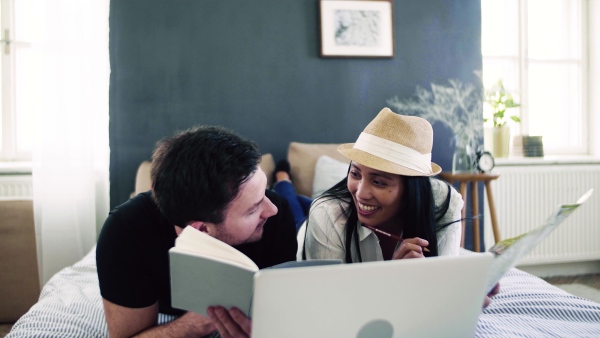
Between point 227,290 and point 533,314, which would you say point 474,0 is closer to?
point 533,314

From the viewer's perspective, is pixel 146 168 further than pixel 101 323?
Yes

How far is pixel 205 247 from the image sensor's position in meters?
0.70

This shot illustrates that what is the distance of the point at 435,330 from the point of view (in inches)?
30.6

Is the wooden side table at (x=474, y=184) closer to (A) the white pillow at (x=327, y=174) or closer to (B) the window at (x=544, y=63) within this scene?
(A) the white pillow at (x=327, y=174)

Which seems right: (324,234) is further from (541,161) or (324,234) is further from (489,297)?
(541,161)

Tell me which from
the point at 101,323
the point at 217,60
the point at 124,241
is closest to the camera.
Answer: the point at 124,241

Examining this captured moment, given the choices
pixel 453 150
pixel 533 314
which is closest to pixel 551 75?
pixel 453 150

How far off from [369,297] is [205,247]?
0.26 metres

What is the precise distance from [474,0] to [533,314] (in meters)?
2.52

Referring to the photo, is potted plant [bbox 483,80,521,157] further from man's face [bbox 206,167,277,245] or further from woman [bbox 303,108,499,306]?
man's face [bbox 206,167,277,245]

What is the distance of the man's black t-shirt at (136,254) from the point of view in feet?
3.43

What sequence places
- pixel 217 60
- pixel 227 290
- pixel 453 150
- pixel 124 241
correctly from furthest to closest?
pixel 453 150 → pixel 217 60 → pixel 124 241 → pixel 227 290

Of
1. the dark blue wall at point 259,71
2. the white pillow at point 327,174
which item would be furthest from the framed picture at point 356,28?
the white pillow at point 327,174

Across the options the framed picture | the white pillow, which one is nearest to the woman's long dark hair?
the white pillow
